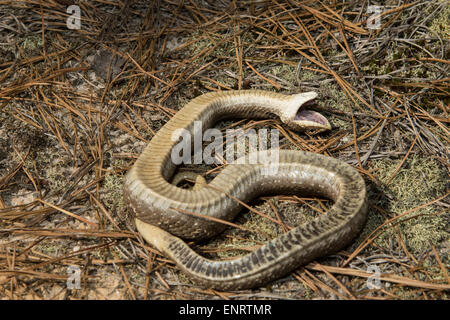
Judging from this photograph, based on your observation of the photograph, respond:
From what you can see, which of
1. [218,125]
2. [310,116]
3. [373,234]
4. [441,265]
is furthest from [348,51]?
[441,265]

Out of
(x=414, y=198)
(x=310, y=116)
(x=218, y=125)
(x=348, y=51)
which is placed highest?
(x=348, y=51)

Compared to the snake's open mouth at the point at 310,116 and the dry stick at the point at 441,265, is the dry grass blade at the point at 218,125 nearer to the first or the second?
the dry stick at the point at 441,265

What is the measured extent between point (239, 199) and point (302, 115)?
1.22 m

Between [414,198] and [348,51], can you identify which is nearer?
[414,198]

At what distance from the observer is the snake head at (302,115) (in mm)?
3875

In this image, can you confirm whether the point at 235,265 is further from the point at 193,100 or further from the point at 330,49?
the point at 330,49

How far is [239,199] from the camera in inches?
132

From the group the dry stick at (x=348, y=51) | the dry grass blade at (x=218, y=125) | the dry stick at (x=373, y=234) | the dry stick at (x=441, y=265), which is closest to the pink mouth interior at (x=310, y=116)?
the dry grass blade at (x=218, y=125)

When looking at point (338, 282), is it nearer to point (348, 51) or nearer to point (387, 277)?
point (387, 277)

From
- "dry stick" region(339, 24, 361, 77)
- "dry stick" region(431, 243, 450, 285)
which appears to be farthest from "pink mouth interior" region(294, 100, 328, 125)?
"dry stick" region(431, 243, 450, 285)

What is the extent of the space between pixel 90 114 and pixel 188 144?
3.59 ft

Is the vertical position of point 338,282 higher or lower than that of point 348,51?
lower

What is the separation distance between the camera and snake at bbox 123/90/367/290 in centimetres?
290

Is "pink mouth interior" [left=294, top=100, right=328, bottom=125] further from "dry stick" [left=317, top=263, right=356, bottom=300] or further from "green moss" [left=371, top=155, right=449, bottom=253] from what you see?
"dry stick" [left=317, top=263, right=356, bottom=300]
